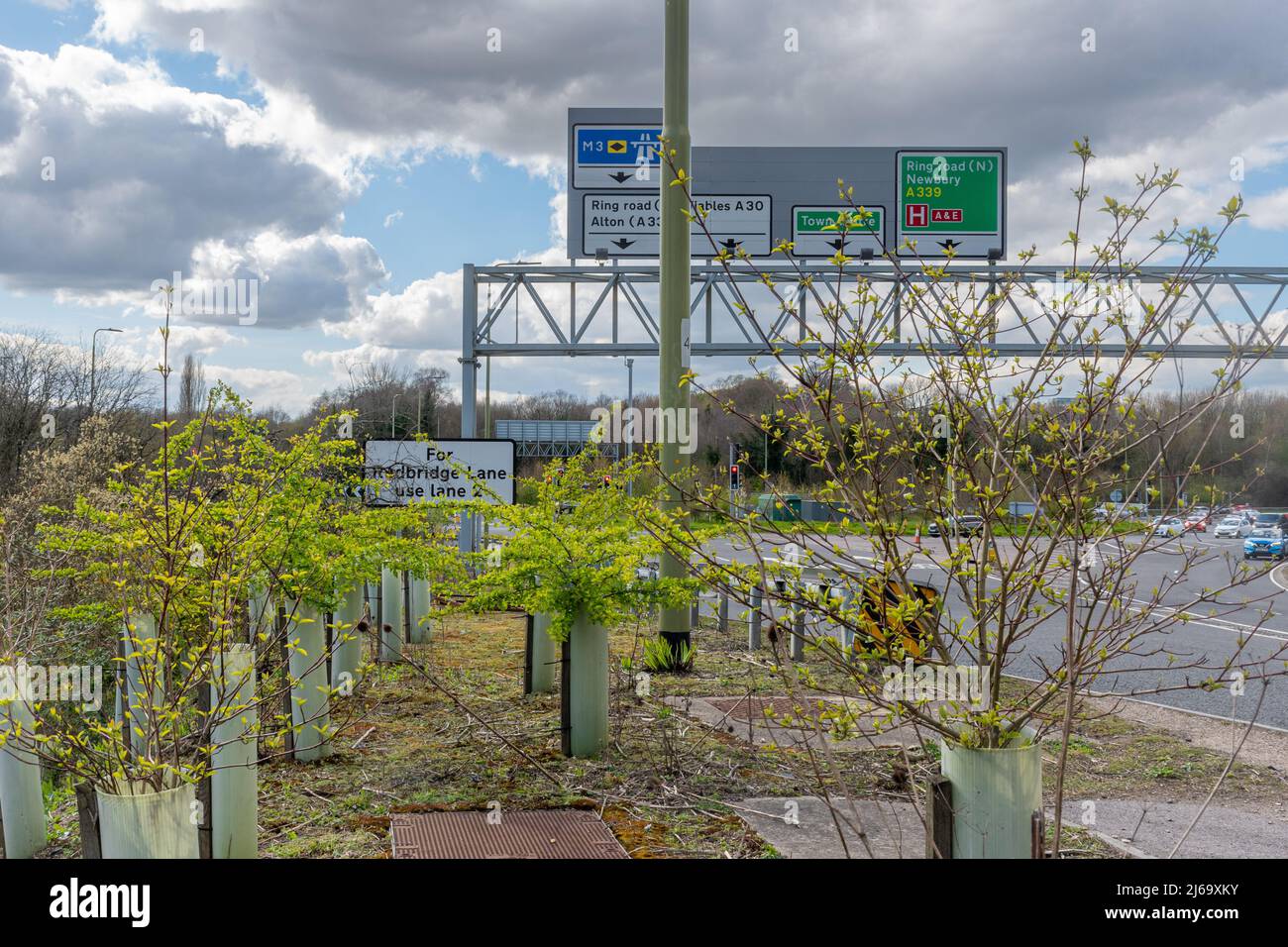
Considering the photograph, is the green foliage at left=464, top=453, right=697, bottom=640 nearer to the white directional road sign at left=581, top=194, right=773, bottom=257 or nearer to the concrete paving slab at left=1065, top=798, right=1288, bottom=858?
the concrete paving slab at left=1065, top=798, right=1288, bottom=858

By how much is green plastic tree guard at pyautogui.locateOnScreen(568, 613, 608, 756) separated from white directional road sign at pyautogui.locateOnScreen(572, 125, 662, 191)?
1420 centimetres

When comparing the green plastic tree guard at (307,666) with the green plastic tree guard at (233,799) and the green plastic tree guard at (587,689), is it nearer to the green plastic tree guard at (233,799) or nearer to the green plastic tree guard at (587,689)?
the green plastic tree guard at (587,689)

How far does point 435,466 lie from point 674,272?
3153mm

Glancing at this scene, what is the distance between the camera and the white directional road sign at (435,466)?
11555 mm

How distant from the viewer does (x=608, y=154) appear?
20.1 metres

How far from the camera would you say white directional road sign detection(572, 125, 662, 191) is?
20062mm

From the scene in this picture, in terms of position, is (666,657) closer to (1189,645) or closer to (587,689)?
(587,689)


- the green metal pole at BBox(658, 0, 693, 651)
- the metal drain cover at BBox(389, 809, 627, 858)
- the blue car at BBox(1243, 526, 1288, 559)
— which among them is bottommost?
the blue car at BBox(1243, 526, 1288, 559)

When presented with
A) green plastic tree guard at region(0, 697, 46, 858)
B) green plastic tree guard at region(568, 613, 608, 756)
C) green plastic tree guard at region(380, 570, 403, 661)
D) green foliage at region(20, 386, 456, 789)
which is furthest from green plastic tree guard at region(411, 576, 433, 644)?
green plastic tree guard at region(0, 697, 46, 858)

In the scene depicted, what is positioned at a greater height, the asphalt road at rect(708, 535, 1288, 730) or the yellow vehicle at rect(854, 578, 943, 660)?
the yellow vehicle at rect(854, 578, 943, 660)

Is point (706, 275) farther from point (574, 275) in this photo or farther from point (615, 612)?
point (615, 612)
